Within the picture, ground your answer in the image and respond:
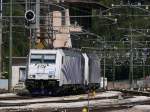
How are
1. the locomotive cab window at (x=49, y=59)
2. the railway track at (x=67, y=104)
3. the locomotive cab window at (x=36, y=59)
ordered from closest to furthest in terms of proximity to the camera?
the railway track at (x=67, y=104)
the locomotive cab window at (x=36, y=59)
the locomotive cab window at (x=49, y=59)

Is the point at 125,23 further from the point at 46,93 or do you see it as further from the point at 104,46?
the point at 46,93

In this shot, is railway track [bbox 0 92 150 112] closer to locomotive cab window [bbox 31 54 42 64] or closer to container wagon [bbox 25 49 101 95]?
container wagon [bbox 25 49 101 95]

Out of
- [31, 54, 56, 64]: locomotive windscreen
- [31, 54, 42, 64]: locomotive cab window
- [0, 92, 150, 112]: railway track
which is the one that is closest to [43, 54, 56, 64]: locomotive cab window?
[31, 54, 56, 64]: locomotive windscreen

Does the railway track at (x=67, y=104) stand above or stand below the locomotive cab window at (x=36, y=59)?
below

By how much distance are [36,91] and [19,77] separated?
23.4 meters

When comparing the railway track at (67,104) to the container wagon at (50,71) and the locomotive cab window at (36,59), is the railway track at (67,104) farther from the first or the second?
the locomotive cab window at (36,59)

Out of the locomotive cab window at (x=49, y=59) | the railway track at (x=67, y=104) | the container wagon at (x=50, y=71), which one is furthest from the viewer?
the locomotive cab window at (x=49, y=59)

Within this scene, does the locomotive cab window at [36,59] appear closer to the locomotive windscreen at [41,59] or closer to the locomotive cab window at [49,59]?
the locomotive windscreen at [41,59]

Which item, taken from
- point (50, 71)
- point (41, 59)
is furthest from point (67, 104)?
point (41, 59)

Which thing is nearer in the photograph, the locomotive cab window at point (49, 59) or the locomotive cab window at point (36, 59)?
the locomotive cab window at point (36, 59)

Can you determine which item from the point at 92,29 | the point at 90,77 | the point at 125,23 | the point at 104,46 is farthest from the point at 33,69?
the point at 92,29

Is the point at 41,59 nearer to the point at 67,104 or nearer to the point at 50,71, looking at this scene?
the point at 50,71

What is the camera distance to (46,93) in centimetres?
4269

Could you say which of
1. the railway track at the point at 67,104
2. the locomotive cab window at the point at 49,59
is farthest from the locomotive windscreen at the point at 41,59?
the railway track at the point at 67,104
